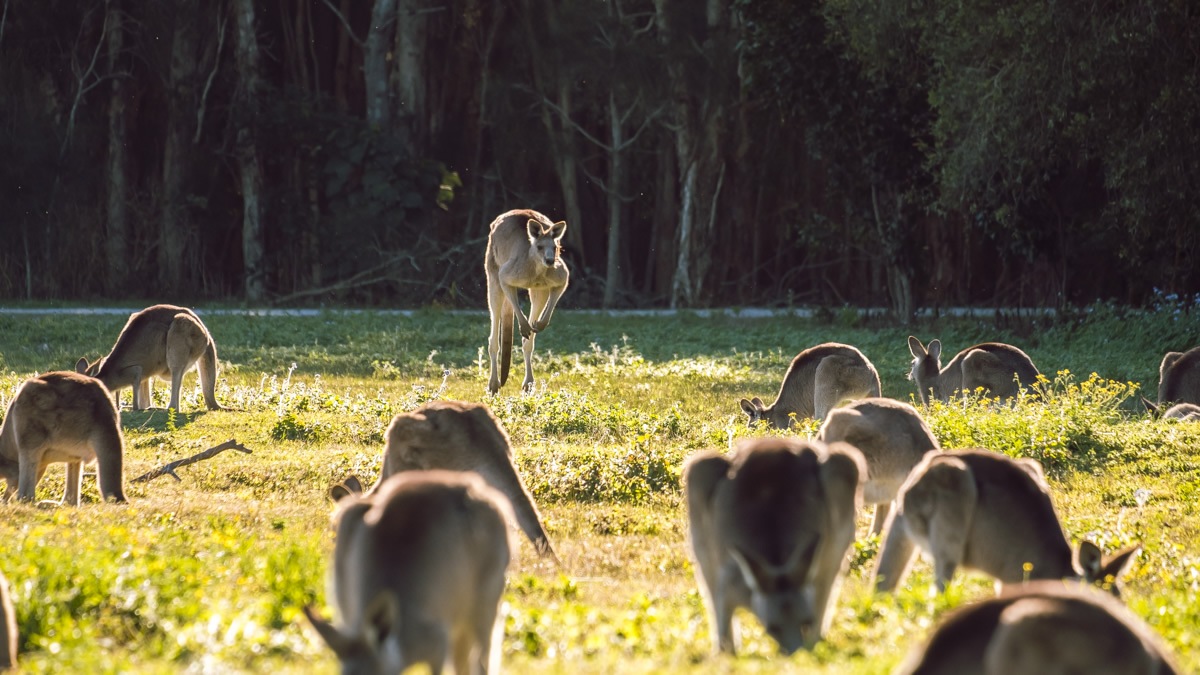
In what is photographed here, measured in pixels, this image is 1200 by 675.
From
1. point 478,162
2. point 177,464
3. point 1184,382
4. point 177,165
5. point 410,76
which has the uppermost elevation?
point 410,76

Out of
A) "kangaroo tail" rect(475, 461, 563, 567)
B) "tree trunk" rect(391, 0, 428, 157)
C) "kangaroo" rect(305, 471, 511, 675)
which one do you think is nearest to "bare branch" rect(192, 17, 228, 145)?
"tree trunk" rect(391, 0, 428, 157)

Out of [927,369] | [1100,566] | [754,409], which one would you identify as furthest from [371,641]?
[927,369]

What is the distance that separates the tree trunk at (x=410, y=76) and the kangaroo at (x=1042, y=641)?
25.2m

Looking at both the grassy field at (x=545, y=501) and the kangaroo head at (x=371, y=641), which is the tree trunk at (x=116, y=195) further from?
the kangaroo head at (x=371, y=641)

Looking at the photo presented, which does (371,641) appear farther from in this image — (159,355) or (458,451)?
(159,355)

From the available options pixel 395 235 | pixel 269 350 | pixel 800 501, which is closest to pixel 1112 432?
pixel 800 501

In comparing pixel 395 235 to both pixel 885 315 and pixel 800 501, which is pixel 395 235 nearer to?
pixel 885 315

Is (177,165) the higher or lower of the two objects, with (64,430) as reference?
higher

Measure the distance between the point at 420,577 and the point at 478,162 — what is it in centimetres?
2681

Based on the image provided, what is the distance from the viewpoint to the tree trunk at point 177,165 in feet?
89.7

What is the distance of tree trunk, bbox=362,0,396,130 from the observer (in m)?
27.8

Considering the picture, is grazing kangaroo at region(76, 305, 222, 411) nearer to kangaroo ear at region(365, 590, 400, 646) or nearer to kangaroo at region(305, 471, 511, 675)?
kangaroo at region(305, 471, 511, 675)

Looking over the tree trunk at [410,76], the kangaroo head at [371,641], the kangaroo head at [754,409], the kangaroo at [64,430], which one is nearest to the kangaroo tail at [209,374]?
the kangaroo at [64,430]

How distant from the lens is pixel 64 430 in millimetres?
7852
